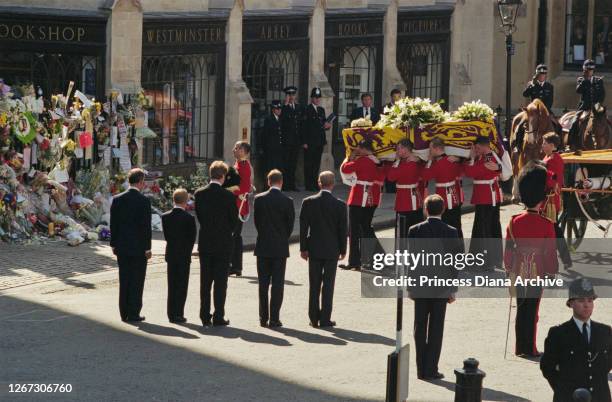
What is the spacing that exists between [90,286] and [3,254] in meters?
2.09

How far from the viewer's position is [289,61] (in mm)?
29578

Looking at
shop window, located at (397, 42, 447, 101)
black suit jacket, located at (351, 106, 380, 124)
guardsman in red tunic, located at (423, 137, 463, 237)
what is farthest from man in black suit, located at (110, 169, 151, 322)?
shop window, located at (397, 42, 447, 101)

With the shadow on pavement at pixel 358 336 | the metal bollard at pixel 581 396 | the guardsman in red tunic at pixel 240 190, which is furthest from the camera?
the guardsman in red tunic at pixel 240 190

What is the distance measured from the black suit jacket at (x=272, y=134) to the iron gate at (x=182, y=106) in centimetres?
83

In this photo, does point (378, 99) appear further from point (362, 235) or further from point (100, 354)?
point (100, 354)

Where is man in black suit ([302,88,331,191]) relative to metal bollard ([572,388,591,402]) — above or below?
above

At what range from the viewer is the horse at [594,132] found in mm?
27547

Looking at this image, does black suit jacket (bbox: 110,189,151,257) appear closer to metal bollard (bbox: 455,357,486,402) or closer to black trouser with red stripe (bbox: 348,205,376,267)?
black trouser with red stripe (bbox: 348,205,376,267)

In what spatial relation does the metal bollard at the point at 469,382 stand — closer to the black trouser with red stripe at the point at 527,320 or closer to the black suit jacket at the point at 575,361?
the black suit jacket at the point at 575,361

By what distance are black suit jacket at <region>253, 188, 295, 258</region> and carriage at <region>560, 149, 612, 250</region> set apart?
521 cm

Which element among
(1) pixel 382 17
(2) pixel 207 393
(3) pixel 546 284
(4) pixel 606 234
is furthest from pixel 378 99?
(2) pixel 207 393

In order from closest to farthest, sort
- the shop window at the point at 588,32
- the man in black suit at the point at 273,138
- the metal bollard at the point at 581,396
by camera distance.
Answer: the metal bollard at the point at 581,396 < the man in black suit at the point at 273,138 < the shop window at the point at 588,32

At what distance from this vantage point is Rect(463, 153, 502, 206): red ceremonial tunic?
20875 millimetres

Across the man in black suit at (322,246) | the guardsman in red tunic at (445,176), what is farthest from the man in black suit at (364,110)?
the man in black suit at (322,246)
